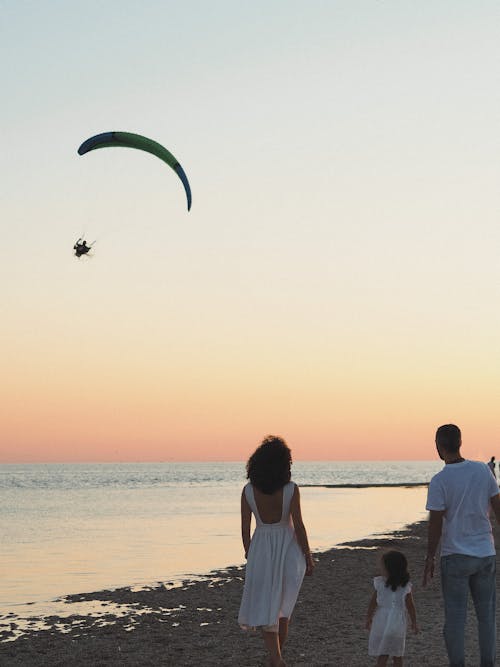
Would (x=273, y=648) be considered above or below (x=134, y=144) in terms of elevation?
below

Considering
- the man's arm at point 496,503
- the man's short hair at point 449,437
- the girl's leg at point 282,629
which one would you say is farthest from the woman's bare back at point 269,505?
the man's arm at point 496,503

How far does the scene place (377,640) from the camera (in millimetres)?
8648

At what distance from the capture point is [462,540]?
7.86 meters

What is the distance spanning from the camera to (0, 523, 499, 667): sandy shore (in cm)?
1120

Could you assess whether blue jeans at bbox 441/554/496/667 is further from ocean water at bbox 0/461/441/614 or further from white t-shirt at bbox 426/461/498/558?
ocean water at bbox 0/461/441/614

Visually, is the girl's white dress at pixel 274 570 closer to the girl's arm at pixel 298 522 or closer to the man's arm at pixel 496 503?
the girl's arm at pixel 298 522

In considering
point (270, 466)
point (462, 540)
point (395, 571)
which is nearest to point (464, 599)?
point (462, 540)

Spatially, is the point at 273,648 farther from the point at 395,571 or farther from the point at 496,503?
the point at 496,503

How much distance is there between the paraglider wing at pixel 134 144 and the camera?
63.4ft

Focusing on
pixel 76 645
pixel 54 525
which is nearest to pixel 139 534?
pixel 54 525

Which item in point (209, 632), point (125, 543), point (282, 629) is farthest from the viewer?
point (125, 543)

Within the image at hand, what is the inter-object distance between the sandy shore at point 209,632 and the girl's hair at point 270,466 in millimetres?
3052

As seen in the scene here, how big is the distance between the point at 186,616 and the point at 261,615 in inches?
261

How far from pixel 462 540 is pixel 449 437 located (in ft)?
2.79
